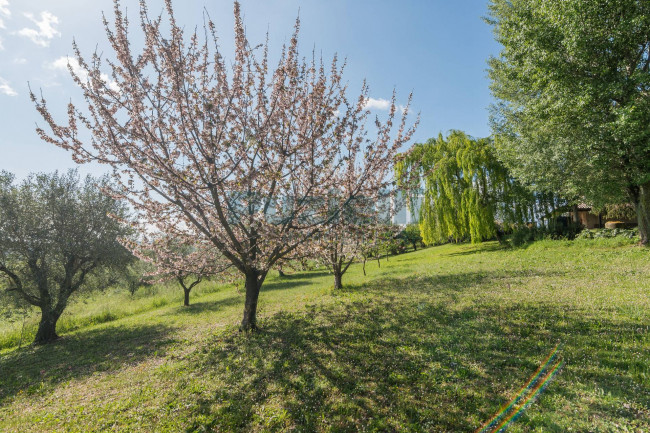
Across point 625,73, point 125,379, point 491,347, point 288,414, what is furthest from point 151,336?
point 625,73

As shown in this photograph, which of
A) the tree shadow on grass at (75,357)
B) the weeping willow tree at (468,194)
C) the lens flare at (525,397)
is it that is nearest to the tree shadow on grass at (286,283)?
the tree shadow on grass at (75,357)

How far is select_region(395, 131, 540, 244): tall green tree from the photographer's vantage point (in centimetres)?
2538

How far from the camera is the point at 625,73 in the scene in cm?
1542

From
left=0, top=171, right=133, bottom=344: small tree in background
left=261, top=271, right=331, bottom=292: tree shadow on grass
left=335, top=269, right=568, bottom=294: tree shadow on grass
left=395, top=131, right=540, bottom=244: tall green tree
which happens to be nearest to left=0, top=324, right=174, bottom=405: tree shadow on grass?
left=0, top=171, right=133, bottom=344: small tree in background

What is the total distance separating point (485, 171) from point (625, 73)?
37.9ft

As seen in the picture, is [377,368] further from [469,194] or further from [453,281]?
[469,194]

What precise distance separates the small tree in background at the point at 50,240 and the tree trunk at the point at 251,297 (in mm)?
10443

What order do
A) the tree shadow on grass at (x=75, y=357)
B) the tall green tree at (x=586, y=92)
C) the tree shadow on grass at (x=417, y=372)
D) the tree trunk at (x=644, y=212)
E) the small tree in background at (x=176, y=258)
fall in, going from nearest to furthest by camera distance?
1. the tree shadow on grass at (x=417, y=372)
2. the tree shadow on grass at (x=75, y=357)
3. the small tree in background at (x=176, y=258)
4. the tall green tree at (x=586, y=92)
5. the tree trunk at (x=644, y=212)

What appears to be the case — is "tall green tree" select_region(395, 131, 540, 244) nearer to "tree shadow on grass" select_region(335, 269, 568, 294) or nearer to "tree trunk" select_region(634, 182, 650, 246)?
"tree trunk" select_region(634, 182, 650, 246)

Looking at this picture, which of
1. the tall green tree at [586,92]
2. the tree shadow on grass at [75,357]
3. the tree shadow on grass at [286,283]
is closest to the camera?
the tree shadow on grass at [75,357]

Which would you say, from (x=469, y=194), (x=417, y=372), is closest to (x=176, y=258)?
(x=417, y=372)

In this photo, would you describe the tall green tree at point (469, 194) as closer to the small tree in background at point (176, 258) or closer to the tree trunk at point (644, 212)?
the tree trunk at point (644, 212)

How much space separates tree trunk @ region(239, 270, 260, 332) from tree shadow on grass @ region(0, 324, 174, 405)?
3001 mm

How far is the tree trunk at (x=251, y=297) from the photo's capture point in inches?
415
